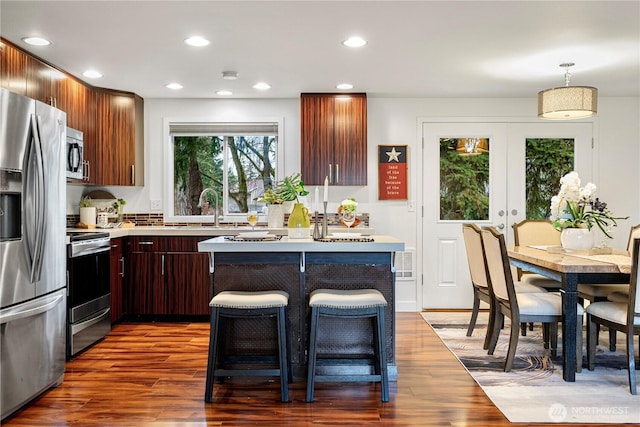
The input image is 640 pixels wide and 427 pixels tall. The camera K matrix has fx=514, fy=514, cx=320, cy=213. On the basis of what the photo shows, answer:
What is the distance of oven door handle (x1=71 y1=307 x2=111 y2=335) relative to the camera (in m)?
3.78

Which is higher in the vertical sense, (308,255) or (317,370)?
(308,255)

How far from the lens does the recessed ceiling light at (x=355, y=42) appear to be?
349 centimetres

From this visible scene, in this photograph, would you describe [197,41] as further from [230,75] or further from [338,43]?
[338,43]

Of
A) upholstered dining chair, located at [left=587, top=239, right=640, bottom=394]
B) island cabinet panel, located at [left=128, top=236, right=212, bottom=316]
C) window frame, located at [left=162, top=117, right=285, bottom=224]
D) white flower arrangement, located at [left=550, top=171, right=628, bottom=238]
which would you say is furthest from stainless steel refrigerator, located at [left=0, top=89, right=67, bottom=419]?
white flower arrangement, located at [left=550, top=171, right=628, bottom=238]

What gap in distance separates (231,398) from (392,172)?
10.4 feet

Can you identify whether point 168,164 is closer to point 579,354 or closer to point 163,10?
point 163,10

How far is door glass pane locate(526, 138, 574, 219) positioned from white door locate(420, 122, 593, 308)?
54 mm

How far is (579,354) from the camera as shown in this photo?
334 centimetres

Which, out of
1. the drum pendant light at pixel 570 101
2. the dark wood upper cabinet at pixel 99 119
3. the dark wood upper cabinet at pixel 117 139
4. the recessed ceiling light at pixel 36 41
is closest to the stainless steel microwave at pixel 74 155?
the dark wood upper cabinet at pixel 99 119

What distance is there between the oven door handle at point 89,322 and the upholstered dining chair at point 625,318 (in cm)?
358

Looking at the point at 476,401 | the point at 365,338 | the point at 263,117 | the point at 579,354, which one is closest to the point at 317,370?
the point at 365,338

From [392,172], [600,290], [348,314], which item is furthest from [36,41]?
[600,290]

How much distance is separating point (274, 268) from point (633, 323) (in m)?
2.14

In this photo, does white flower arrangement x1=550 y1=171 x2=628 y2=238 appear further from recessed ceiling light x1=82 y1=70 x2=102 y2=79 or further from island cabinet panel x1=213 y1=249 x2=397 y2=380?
recessed ceiling light x1=82 y1=70 x2=102 y2=79
